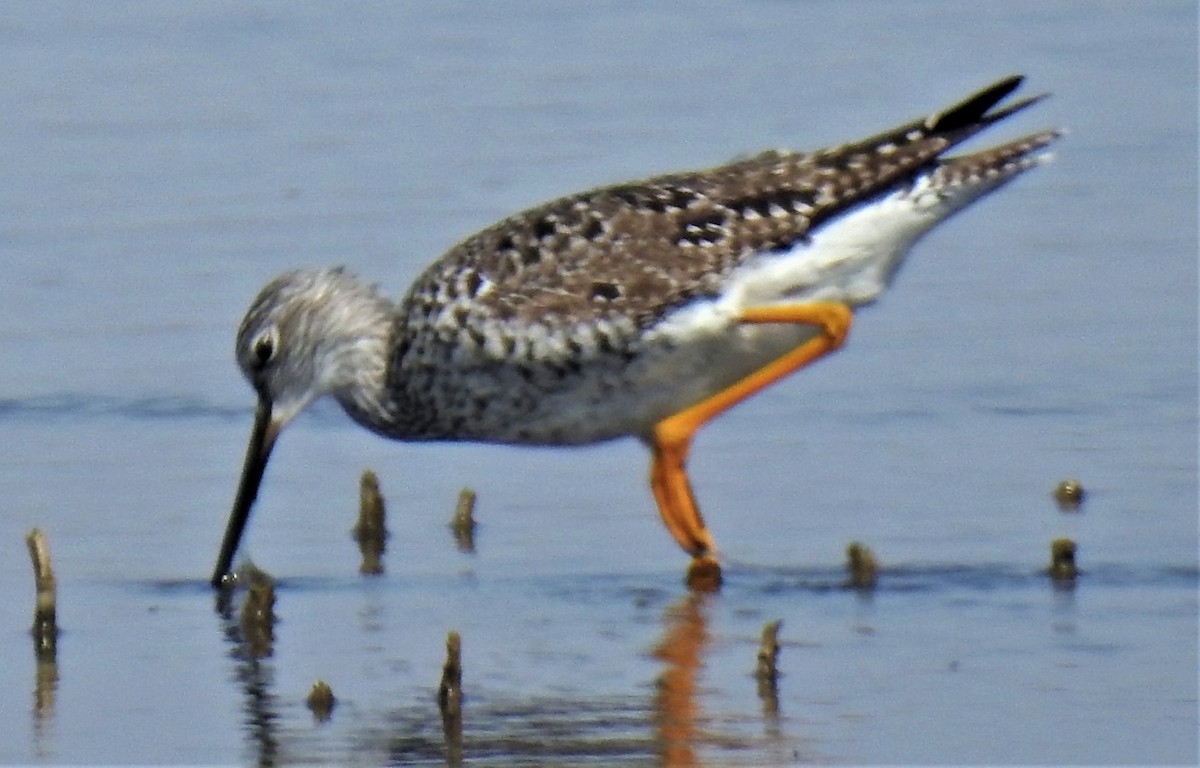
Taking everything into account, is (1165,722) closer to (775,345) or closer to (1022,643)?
(1022,643)

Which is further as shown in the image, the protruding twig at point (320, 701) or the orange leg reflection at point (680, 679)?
the protruding twig at point (320, 701)

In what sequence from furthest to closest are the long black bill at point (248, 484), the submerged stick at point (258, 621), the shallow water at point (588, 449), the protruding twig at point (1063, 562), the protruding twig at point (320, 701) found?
the long black bill at point (248, 484)
the protruding twig at point (1063, 562)
the submerged stick at point (258, 621)
the shallow water at point (588, 449)
the protruding twig at point (320, 701)

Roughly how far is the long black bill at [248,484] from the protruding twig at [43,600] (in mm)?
1146

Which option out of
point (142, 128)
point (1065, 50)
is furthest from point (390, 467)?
point (1065, 50)

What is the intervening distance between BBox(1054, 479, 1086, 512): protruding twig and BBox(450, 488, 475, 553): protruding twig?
2385mm

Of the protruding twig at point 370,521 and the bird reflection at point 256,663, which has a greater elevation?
the protruding twig at point 370,521

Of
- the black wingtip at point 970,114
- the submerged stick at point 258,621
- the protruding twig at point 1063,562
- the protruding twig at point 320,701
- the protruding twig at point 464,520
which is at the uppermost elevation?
the black wingtip at point 970,114

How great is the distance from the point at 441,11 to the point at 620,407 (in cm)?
992

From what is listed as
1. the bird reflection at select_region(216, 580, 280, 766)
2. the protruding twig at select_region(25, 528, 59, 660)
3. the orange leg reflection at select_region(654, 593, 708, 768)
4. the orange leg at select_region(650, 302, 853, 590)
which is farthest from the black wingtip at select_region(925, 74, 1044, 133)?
the protruding twig at select_region(25, 528, 59, 660)

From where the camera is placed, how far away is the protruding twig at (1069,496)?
1159 cm

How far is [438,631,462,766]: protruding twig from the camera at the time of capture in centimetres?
891

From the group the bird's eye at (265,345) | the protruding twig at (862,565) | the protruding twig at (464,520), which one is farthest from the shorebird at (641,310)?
the protruding twig at (862,565)

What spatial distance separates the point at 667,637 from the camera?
10.2 m

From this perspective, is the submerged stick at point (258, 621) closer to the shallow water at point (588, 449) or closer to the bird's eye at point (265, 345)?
the shallow water at point (588, 449)
